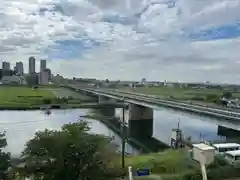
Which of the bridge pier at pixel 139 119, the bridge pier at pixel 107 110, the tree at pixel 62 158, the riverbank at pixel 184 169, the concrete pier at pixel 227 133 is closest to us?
the tree at pixel 62 158

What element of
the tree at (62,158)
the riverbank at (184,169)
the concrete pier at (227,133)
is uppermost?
the tree at (62,158)

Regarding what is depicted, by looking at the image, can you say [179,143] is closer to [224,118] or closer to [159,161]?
[224,118]

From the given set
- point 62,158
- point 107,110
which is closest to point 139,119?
point 107,110

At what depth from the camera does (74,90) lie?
462ft

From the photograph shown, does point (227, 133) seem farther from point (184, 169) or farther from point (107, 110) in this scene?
point (107, 110)

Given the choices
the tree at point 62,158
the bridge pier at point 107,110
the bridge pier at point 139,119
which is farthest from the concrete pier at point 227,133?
the tree at point 62,158

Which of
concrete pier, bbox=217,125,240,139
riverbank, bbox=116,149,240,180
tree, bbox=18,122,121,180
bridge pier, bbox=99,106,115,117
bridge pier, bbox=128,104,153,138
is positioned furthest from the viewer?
bridge pier, bbox=99,106,115,117

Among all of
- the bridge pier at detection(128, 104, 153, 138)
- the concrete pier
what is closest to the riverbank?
the concrete pier

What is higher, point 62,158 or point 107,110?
point 62,158

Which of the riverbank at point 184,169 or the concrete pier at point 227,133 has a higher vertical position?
the riverbank at point 184,169

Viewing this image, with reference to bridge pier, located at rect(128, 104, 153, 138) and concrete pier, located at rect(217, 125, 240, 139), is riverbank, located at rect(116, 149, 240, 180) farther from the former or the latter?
bridge pier, located at rect(128, 104, 153, 138)

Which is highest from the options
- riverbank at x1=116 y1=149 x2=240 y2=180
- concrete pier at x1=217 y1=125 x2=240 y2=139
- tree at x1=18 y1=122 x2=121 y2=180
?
tree at x1=18 y1=122 x2=121 y2=180

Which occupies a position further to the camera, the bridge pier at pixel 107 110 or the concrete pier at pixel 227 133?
the bridge pier at pixel 107 110

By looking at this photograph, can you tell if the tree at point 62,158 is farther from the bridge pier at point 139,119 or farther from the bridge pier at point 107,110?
the bridge pier at point 107,110
